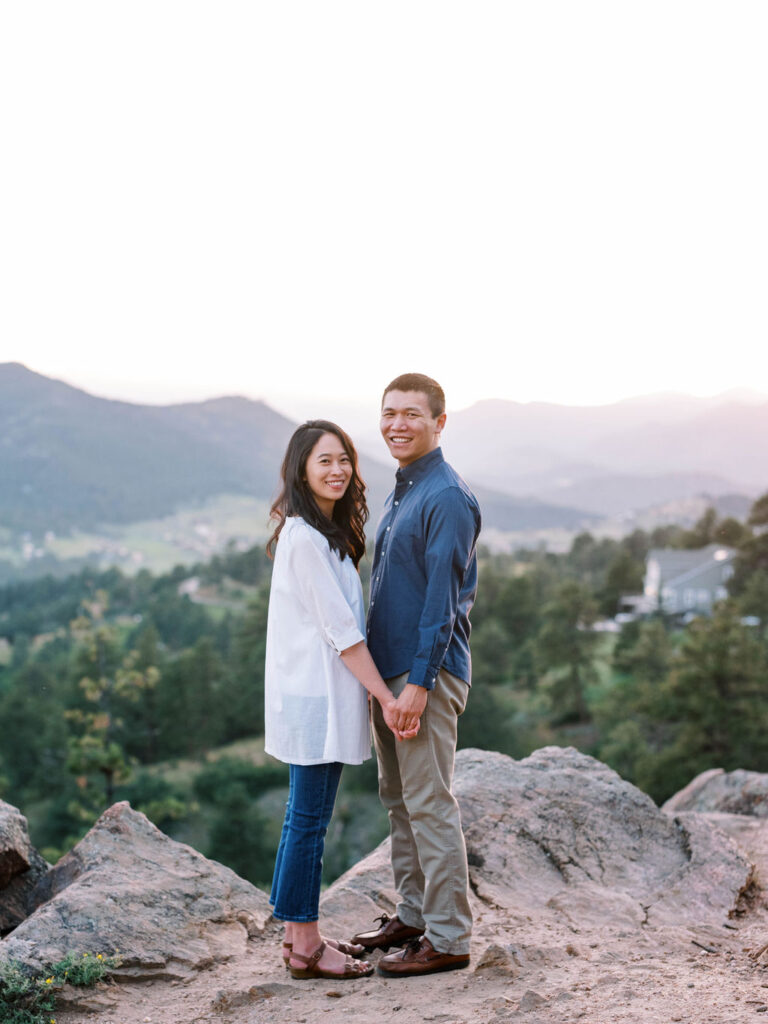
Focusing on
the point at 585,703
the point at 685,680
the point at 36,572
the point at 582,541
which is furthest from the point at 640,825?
the point at 36,572

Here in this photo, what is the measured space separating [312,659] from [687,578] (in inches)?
2107

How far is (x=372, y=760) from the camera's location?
103 ft

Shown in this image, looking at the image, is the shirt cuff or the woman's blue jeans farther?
the woman's blue jeans

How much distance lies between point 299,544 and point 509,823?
9.24 ft

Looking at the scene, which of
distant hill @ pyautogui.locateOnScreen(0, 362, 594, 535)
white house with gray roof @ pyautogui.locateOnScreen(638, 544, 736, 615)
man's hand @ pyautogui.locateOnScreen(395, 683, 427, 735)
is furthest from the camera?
distant hill @ pyautogui.locateOnScreen(0, 362, 594, 535)

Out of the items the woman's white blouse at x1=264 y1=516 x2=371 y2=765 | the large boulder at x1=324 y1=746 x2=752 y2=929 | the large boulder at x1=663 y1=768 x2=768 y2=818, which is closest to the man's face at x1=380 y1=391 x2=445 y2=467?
the woman's white blouse at x1=264 y1=516 x2=371 y2=765

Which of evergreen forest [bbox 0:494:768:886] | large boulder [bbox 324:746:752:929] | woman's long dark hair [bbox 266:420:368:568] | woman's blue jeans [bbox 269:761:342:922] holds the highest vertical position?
woman's long dark hair [bbox 266:420:368:568]

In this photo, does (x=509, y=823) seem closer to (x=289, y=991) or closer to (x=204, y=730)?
(x=289, y=991)

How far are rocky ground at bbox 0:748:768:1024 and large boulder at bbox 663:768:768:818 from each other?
76cm

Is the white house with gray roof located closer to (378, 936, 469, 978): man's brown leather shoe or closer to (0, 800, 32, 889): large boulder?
(0, 800, 32, 889): large boulder

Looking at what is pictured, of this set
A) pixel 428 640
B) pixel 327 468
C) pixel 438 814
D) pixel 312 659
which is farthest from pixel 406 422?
pixel 438 814

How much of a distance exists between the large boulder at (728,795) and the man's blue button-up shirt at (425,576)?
441 centimetres

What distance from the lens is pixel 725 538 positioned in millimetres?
54156

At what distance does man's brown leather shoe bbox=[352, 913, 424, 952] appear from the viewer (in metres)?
4.07
